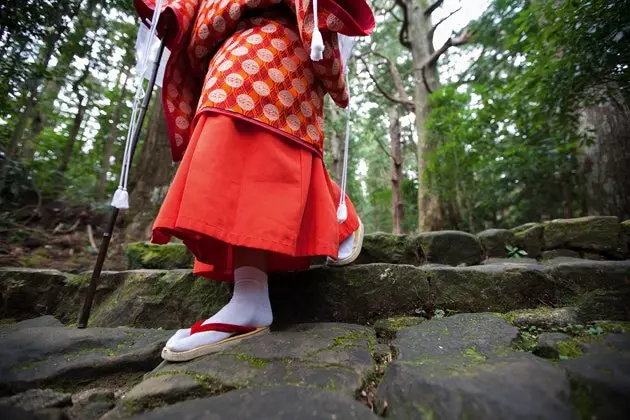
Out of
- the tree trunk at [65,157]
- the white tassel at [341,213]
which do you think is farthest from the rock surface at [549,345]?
the tree trunk at [65,157]

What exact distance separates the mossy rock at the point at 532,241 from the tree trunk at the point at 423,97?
2.52m

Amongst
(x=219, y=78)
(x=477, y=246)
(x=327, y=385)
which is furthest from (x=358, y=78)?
(x=327, y=385)

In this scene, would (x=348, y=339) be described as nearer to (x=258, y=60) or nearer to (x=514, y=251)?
(x=258, y=60)

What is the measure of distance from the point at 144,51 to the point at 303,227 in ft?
4.03

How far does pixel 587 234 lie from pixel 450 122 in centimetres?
276

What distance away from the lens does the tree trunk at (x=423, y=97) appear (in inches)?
194

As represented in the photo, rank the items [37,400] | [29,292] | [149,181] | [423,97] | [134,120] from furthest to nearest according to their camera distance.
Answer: [423,97] < [149,181] < [29,292] < [134,120] < [37,400]

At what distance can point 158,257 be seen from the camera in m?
A: 2.14

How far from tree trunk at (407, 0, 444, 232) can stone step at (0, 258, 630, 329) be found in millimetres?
3552

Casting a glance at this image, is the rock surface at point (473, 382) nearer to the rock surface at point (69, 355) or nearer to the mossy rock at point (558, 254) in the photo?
the rock surface at point (69, 355)

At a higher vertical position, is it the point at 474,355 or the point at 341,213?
the point at 341,213

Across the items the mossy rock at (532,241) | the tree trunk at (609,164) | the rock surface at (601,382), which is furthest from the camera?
the tree trunk at (609,164)

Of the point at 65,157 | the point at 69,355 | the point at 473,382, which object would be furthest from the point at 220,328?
the point at 65,157

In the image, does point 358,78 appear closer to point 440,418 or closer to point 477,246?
point 477,246
